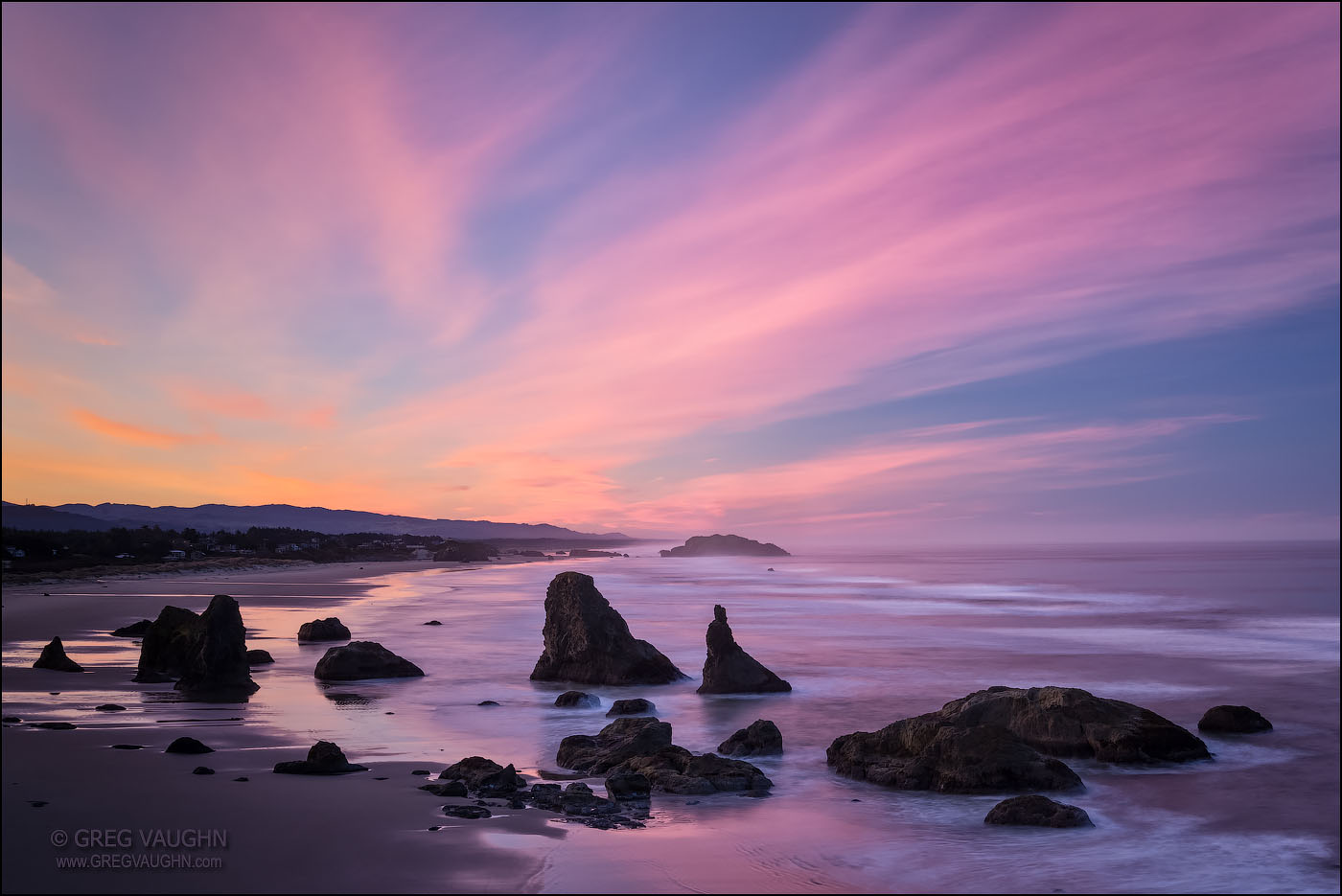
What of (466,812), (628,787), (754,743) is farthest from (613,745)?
(466,812)

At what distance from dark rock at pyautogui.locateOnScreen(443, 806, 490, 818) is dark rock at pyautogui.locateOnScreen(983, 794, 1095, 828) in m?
5.39

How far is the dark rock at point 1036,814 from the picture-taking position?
30.6 feet

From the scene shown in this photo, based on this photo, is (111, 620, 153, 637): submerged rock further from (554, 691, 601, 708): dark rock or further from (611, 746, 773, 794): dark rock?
(611, 746, 773, 794): dark rock

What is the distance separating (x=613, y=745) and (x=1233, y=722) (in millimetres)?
10840

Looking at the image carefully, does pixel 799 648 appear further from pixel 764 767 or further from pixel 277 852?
pixel 277 852

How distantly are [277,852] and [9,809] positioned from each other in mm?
2584

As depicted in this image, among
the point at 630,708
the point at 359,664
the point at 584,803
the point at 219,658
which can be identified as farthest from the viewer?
the point at 359,664

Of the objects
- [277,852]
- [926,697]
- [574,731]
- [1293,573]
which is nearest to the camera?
[277,852]

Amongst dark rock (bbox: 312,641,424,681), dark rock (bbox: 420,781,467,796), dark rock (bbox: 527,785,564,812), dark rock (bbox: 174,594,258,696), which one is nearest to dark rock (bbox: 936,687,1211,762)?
dark rock (bbox: 527,785,564,812)

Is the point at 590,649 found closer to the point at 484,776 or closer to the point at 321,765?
the point at 484,776

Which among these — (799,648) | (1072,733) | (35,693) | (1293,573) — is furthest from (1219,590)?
(35,693)

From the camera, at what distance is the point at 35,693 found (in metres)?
14.5

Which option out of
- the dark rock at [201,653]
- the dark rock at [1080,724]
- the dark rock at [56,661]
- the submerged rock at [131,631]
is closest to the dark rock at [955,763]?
the dark rock at [1080,724]

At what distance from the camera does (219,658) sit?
54.4 ft
